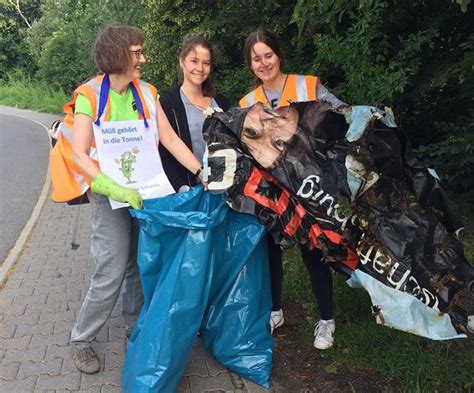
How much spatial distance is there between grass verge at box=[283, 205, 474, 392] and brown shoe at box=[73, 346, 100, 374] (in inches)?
50.4

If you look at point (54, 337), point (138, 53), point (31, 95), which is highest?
point (138, 53)

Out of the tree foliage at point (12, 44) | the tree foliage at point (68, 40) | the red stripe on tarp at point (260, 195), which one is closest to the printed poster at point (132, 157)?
Result: the red stripe on tarp at point (260, 195)

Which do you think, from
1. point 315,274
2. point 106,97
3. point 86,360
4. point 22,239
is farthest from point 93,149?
point 22,239

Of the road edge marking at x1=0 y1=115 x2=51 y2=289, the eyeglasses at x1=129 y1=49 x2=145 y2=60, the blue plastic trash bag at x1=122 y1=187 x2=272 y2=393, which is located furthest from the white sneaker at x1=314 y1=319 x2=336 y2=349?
the road edge marking at x1=0 y1=115 x2=51 y2=289

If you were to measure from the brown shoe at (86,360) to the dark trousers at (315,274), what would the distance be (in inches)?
45.4

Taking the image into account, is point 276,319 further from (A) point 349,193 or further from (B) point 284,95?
(B) point 284,95

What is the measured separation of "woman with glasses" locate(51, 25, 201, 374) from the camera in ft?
8.49

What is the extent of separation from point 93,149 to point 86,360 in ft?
4.15

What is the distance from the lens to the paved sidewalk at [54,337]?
291 centimetres

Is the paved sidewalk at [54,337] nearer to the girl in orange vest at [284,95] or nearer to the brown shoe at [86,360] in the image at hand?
the brown shoe at [86,360]

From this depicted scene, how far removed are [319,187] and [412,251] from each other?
1.73ft

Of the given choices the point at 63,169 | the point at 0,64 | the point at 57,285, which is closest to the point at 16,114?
the point at 0,64

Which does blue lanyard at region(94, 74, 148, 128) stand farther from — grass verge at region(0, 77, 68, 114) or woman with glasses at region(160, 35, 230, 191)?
grass verge at region(0, 77, 68, 114)

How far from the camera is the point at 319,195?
2.47 m
